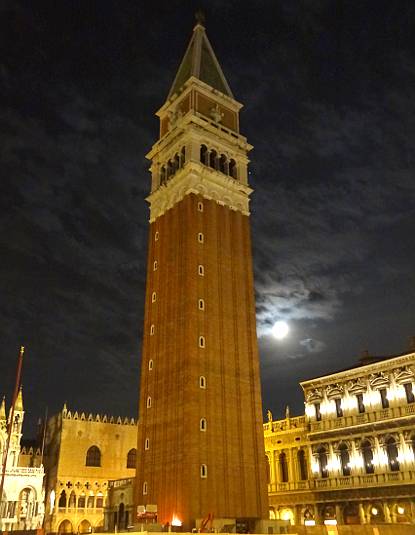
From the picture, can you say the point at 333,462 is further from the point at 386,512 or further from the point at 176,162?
the point at 176,162

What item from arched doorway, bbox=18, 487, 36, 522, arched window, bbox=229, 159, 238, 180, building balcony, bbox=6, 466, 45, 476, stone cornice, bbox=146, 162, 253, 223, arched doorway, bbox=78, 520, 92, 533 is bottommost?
arched doorway, bbox=78, 520, 92, 533

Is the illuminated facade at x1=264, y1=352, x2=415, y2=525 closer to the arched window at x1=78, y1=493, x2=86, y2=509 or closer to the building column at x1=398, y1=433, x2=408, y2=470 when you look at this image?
the building column at x1=398, y1=433, x2=408, y2=470

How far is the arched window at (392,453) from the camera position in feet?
156

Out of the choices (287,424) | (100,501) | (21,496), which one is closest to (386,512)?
(287,424)

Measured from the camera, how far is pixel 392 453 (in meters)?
48.2

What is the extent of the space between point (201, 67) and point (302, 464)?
1959 inches

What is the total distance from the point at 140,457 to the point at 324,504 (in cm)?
1924

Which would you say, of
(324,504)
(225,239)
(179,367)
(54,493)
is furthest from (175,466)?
(54,493)

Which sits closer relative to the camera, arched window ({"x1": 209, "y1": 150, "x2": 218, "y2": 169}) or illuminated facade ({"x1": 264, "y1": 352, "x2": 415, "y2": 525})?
illuminated facade ({"x1": 264, "y1": 352, "x2": 415, "y2": 525})

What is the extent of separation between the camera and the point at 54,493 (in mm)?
73375

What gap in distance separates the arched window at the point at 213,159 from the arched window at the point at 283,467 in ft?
110

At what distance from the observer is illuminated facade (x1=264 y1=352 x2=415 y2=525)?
47.3 meters

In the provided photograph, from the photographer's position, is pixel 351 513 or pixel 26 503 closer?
pixel 351 513

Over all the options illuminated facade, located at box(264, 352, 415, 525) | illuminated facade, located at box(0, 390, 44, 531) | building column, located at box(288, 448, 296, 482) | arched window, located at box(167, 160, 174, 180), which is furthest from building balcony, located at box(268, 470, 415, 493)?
arched window, located at box(167, 160, 174, 180)
